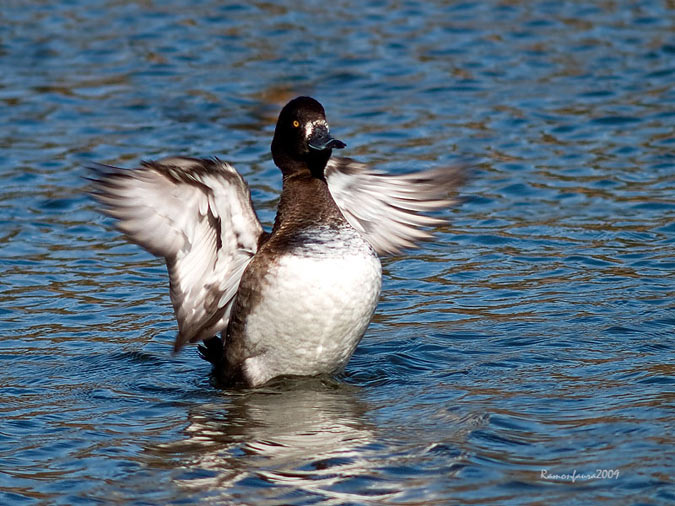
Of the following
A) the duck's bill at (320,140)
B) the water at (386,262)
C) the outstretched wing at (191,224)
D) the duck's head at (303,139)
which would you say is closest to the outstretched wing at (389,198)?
the duck's head at (303,139)

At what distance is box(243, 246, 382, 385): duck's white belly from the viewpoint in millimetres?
6492

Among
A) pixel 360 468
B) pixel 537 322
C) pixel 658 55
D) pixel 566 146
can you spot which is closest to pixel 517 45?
pixel 658 55

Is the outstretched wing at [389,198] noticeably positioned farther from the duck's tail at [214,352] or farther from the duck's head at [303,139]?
the duck's tail at [214,352]

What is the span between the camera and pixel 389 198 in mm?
7629

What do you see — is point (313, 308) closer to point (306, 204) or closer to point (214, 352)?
point (306, 204)

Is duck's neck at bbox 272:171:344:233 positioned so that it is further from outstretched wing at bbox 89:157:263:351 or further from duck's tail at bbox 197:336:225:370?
duck's tail at bbox 197:336:225:370

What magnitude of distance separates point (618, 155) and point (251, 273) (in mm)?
5219

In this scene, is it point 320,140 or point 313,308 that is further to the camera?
point 320,140

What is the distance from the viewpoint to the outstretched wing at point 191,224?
6.41 metres

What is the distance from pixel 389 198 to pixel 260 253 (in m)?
1.16

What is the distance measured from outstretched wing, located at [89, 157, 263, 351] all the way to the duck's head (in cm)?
50

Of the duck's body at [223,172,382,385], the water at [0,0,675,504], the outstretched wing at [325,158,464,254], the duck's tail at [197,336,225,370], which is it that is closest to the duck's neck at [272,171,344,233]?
the duck's body at [223,172,382,385]

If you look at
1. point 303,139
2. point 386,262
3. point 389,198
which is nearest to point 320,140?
point 303,139

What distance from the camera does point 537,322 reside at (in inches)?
309
